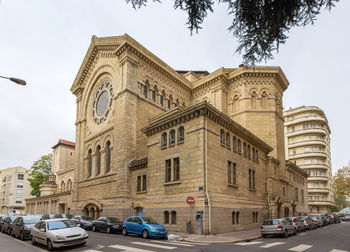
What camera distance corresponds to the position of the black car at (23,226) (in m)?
18.6

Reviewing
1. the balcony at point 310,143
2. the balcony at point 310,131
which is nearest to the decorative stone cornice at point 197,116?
the balcony at point 310,143

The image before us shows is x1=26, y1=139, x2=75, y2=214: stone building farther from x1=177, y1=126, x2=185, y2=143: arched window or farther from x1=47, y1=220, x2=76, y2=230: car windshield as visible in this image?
x1=47, y1=220, x2=76, y2=230: car windshield

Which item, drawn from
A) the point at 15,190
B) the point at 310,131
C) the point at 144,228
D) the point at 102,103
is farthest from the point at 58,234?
the point at 15,190

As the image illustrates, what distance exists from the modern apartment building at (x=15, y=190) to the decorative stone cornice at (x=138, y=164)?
277 feet

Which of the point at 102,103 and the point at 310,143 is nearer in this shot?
the point at 102,103

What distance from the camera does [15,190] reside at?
99500mm

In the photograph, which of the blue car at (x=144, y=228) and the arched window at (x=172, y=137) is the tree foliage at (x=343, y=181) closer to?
the arched window at (x=172, y=137)

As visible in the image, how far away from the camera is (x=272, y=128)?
3731cm

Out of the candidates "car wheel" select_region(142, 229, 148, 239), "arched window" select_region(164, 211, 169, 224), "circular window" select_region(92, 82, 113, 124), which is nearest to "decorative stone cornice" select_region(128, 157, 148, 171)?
"arched window" select_region(164, 211, 169, 224)

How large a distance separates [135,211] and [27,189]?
88805mm

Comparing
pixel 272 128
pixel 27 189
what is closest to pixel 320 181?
pixel 272 128

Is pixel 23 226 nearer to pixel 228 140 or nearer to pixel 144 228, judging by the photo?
pixel 144 228

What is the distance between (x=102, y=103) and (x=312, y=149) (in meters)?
55.6

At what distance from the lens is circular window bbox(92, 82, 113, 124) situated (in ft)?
116
